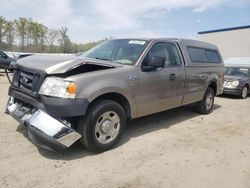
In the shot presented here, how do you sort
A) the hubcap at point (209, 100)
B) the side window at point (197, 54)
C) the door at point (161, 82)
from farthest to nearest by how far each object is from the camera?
the hubcap at point (209, 100) → the side window at point (197, 54) → the door at point (161, 82)

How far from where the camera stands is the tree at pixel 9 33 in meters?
38.8

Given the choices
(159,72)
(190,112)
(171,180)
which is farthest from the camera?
(190,112)

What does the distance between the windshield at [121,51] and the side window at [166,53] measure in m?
0.19

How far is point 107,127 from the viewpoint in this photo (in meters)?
4.11

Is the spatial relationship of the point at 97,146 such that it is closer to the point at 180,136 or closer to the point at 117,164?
the point at 117,164

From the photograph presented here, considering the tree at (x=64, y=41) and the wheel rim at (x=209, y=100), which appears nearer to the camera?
the wheel rim at (x=209, y=100)

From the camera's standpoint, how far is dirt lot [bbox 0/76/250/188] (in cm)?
327

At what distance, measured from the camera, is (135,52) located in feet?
15.8

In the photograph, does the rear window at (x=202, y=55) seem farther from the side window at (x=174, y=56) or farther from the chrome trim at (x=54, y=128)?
the chrome trim at (x=54, y=128)

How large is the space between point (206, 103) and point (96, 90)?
419cm

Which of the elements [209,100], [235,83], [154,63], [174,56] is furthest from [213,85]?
[235,83]

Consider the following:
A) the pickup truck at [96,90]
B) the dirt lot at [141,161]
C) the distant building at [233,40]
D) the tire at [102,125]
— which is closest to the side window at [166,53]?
the pickup truck at [96,90]

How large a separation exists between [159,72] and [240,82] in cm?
702

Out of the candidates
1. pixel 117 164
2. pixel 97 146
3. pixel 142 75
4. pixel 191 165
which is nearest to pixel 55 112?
pixel 97 146
